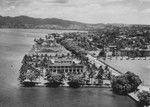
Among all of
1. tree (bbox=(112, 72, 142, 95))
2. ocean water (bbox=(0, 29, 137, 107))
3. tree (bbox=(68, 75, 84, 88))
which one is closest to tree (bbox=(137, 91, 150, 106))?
ocean water (bbox=(0, 29, 137, 107))

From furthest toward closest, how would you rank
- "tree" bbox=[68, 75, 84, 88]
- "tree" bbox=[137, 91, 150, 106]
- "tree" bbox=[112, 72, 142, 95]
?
"tree" bbox=[68, 75, 84, 88], "tree" bbox=[112, 72, 142, 95], "tree" bbox=[137, 91, 150, 106]

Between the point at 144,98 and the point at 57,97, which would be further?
the point at 57,97

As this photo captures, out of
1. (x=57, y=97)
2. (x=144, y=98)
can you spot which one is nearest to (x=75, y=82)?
(x=57, y=97)

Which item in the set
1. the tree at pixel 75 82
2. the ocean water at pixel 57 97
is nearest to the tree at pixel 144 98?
the ocean water at pixel 57 97

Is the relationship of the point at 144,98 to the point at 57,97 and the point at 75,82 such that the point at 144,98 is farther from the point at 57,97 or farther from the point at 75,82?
the point at 75,82

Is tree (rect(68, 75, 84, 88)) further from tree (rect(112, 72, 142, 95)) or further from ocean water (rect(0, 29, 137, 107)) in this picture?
tree (rect(112, 72, 142, 95))

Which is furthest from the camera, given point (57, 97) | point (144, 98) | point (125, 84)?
point (125, 84)

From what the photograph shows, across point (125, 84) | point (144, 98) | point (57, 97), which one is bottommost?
point (57, 97)

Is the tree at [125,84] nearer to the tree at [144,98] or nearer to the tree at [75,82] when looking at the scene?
the tree at [144,98]


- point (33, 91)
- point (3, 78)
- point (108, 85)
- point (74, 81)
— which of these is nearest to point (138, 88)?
point (108, 85)
